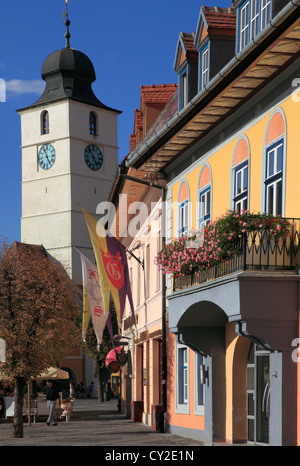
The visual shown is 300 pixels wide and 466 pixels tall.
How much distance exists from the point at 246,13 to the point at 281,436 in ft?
24.1

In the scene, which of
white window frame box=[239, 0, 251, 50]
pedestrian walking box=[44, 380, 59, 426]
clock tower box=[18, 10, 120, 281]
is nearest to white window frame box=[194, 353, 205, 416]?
white window frame box=[239, 0, 251, 50]

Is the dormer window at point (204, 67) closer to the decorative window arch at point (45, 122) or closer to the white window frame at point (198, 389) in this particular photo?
the white window frame at point (198, 389)

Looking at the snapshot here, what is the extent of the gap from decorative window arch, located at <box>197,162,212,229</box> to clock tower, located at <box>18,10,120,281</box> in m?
70.4

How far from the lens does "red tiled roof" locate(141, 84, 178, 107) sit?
27969 mm

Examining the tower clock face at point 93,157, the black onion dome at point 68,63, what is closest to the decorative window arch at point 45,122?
the black onion dome at point 68,63

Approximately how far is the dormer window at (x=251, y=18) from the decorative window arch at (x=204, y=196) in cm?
342

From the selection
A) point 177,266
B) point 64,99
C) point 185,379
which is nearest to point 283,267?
point 177,266

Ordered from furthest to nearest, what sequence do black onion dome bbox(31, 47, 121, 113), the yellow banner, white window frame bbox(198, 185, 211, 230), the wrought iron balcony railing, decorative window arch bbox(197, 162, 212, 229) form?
1. black onion dome bbox(31, 47, 121, 113)
2. the yellow banner
3. white window frame bbox(198, 185, 211, 230)
4. decorative window arch bbox(197, 162, 212, 229)
5. the wrought iron balcony railing

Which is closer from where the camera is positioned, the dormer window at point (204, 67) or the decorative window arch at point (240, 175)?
the decorative window arch at point (240, 175)

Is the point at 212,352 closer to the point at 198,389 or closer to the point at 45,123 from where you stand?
the point at 198,389

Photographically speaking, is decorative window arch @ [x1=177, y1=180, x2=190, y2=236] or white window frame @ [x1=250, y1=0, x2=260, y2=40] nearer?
white window frame @ [x1=250, y1=0, x2=260, y2=40]

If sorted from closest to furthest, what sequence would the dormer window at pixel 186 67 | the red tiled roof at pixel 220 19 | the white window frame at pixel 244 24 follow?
1. the white window frame at pixel 244 24
2. the red tiled roof at pixel 220 19
3. the dormer window at pixel 186 67

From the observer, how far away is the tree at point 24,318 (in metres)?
25.2

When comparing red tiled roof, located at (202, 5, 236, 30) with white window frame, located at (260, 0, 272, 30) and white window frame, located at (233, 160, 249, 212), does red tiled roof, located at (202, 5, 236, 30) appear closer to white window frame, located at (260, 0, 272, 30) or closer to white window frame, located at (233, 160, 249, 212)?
white window frame, located at (260, 0, 272, 30)
